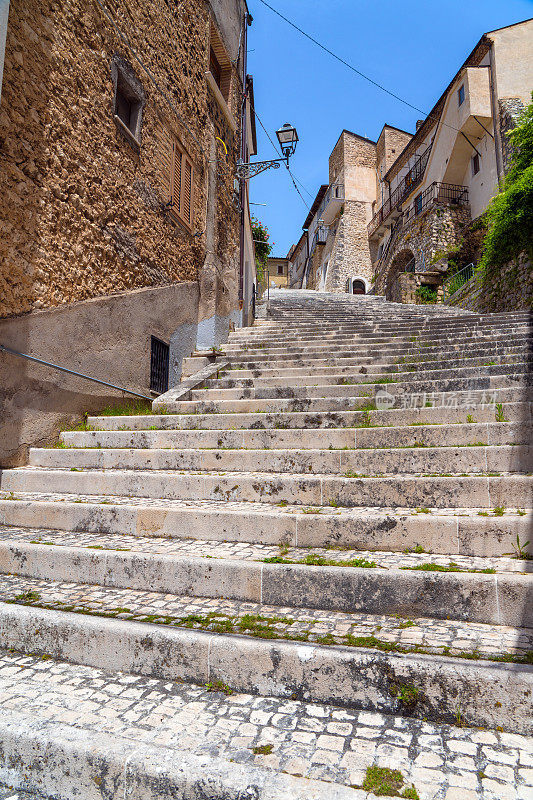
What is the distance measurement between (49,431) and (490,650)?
15.2ft

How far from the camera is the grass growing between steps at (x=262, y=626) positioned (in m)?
2.09

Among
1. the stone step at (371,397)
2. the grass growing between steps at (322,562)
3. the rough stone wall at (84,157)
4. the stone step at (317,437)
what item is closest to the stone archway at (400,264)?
the rough stone wall at (84,157)

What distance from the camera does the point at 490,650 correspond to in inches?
83.1

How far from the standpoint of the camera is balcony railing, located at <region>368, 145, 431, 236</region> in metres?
24.3

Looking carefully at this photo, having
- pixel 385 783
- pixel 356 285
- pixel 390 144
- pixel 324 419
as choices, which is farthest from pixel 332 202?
pixel 385 783

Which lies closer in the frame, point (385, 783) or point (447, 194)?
point (385, 783)

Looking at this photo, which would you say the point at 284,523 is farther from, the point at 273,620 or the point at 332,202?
the point at 332,202

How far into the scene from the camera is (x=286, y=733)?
1.91 m

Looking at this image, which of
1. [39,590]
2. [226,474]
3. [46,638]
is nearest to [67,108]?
[226,474]

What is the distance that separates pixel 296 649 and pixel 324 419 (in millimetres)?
2970

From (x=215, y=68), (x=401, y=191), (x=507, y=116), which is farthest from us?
(x=401, y=191)

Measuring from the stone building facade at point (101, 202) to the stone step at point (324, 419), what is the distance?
838 mm

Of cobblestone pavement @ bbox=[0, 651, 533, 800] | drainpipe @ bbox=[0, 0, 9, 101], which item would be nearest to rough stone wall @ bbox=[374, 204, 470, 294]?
→ drainpipe @ bbox=[0, 0, 9, 101]

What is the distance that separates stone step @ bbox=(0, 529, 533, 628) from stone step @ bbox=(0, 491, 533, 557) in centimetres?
13
